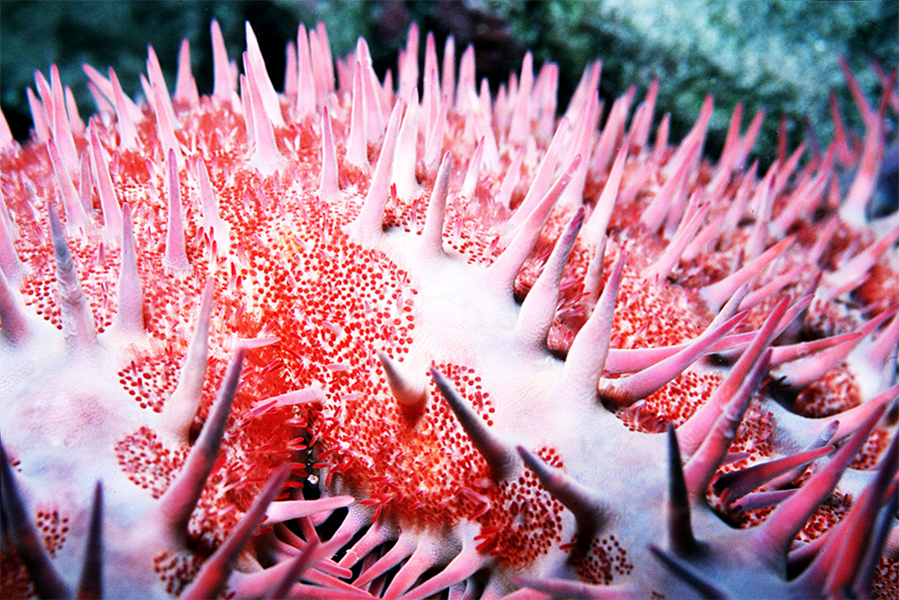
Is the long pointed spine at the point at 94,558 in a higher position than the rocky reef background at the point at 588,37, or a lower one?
lower

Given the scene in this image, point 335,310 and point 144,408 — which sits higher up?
point 335,310

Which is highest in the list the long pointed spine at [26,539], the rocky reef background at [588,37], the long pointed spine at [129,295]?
the rocky reef background at [588,37]

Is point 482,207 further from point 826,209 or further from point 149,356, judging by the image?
point 826,209

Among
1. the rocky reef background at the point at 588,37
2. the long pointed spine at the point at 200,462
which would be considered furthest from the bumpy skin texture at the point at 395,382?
the rocky reef background at the point at 588,37

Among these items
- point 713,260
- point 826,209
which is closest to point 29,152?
point 713,260

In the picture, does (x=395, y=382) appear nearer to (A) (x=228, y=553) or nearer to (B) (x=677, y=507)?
(A) (x=228, y=553)

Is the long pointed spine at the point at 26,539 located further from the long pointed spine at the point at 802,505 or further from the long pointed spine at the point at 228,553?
the long pointed spine at the point at 802,505
